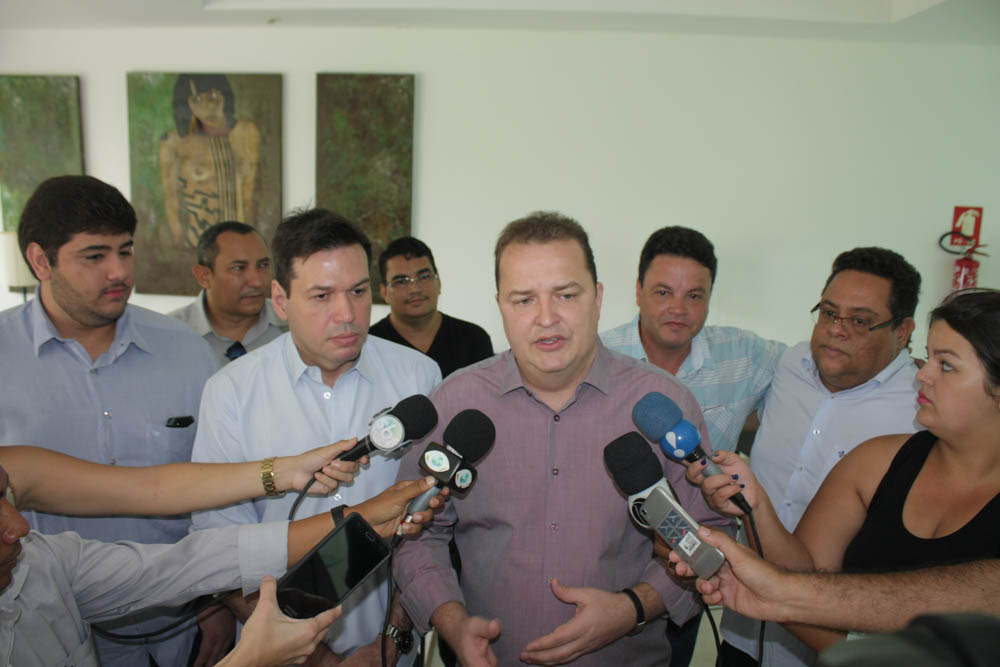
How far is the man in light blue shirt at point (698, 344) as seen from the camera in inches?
101

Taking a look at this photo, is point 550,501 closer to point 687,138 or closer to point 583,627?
point 583,627

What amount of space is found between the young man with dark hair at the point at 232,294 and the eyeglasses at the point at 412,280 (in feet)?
2.40

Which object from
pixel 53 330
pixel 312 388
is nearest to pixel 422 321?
pixel 312 388

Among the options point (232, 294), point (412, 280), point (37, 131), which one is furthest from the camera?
point (37, 131)

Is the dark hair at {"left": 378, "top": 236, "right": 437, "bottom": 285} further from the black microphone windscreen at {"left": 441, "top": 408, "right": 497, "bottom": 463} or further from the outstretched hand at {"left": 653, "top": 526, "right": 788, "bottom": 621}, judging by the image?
the outstretched hand at {"left": 653, "top": 526, "right": 788, "bottom": 621}

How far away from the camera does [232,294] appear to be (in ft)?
10.6

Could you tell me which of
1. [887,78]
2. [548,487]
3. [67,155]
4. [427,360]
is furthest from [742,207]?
[67,155]

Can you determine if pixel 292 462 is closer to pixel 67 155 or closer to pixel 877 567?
pixel 877 567

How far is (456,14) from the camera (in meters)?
4.09

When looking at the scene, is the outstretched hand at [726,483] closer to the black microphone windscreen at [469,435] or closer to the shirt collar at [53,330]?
the black microphone windscreen at [469,435]

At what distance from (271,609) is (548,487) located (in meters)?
0.76

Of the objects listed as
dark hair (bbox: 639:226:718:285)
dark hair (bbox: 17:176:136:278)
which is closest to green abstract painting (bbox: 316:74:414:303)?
dark hair (bbox: 639:226:718:285)

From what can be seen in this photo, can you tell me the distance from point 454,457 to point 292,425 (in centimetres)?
83

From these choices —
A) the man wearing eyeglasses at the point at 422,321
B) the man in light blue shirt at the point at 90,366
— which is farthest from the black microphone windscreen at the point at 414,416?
the man wearing eyeglasses at the point at 422,321
